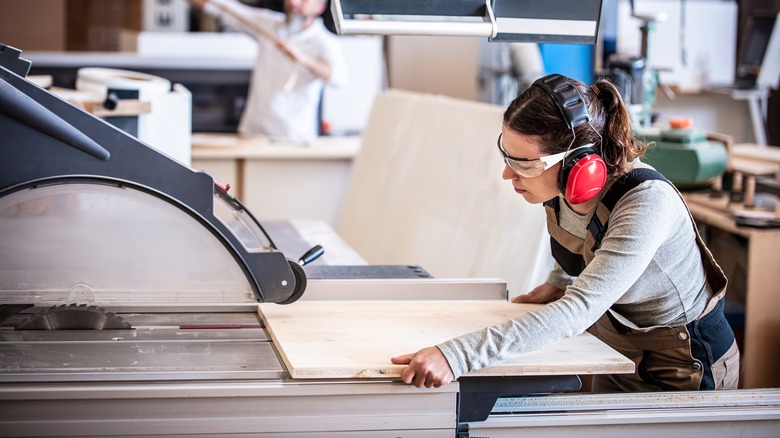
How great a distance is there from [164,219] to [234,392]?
1.24 ft

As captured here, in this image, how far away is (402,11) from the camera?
5.70 feet

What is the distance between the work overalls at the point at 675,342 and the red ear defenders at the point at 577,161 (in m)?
0.11

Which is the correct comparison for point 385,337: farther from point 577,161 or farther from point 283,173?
point 283,173

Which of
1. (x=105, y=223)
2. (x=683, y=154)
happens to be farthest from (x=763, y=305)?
(x=105, y=223)

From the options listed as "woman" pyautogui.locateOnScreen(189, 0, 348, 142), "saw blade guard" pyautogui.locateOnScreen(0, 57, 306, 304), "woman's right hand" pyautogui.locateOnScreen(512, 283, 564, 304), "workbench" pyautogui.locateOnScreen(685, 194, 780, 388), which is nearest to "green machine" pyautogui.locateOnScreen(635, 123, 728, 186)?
"workbench" pyautogui.locateOnScreen(685, 194, 780, 388)

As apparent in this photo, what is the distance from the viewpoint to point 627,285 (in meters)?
1.60

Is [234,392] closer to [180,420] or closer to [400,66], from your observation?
[180,420]

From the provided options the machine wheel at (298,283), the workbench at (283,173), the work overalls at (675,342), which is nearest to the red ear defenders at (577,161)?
the work overalls at (675,342)

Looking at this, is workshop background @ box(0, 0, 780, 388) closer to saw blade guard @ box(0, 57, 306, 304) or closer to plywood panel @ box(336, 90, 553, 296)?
plywood panel @ box(336, 90, 553, 296)

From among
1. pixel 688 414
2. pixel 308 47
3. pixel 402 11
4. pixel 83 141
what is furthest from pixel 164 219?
pixel 308 47

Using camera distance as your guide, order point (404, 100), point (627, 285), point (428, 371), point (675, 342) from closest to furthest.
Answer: point (428, 371) < point (627, 285) < point (675, 342) < point (404, 100)

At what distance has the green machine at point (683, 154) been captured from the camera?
3342 millimetres

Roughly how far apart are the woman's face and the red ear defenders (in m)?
0.04

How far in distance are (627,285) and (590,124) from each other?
1.01 feet
